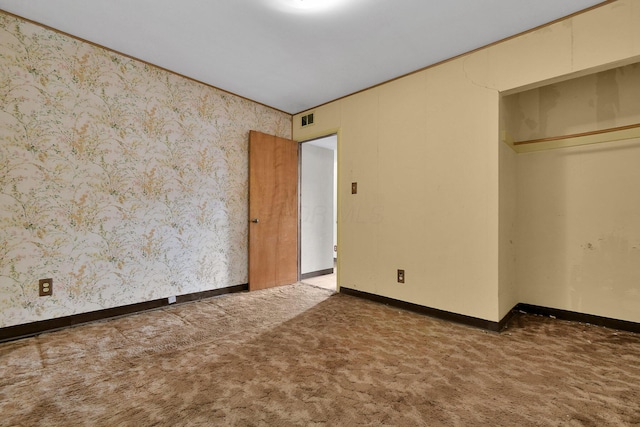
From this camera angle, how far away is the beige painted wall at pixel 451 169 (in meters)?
2.27

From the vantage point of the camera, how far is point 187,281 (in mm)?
3316

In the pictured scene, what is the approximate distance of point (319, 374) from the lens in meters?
1.80

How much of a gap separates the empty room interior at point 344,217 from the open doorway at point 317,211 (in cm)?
99

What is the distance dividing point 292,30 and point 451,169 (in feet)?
6.22

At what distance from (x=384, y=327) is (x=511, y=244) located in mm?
1523

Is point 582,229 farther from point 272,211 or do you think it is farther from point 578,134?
point 272,211

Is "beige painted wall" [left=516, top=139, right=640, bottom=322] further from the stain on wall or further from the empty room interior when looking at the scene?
the stain on wall

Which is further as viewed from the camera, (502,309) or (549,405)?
(502,309)

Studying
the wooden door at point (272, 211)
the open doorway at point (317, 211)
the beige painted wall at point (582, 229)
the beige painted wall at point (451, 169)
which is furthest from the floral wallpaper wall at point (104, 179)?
the beige painted wall at point (582, 229)

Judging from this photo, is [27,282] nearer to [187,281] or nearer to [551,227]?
[187,281]

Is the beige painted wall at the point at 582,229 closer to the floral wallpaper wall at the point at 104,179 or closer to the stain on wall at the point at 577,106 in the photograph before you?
the stain on wall at the point at 577,106

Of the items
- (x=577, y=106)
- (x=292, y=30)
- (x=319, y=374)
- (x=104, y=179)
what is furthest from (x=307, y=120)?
(x=319, y=374)

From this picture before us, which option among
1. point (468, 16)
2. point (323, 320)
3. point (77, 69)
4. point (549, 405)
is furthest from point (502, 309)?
point (77, 69)

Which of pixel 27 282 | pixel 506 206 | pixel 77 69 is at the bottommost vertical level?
pixel 27 282
